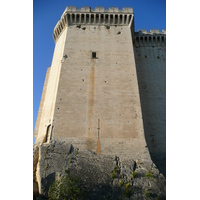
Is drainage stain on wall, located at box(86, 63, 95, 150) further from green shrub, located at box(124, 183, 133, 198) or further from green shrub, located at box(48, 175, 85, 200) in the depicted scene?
green shrub, located at box(124, 183, 133, 198)

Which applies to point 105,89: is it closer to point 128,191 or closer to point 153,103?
point 153,103

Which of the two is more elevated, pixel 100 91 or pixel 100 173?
pixel 100 91

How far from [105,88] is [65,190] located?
5.93 metres

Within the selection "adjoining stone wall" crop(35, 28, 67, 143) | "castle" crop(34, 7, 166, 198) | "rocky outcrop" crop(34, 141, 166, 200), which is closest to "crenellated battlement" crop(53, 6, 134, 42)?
"castle" crop(34, 7, 166, 198)

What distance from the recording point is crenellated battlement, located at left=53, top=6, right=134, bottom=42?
16375 millimetres

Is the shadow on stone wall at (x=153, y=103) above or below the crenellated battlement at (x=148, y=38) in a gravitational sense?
below

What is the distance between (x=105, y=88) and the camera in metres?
14.0

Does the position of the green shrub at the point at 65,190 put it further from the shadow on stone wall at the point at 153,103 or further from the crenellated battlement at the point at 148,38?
the crenellated battlement at the point at 148,38

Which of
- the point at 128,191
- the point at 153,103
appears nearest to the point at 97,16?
the point at 153,103

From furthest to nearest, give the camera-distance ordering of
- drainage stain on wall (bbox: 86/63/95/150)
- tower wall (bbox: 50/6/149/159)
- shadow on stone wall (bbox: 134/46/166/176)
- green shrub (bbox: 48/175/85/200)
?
1. shadow on stone wall (bbox: 134/46/166/176)
2. tower wall (bbox: 50/6/149/159)
3. drainage stain on wall (bbox: 86/63/95/150)
4. green shrub (bbox: 48/175/85/200)

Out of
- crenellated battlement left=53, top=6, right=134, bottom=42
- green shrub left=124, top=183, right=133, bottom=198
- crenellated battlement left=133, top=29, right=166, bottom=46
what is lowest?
green shrub left=124, top=183, right=133, bottom=198

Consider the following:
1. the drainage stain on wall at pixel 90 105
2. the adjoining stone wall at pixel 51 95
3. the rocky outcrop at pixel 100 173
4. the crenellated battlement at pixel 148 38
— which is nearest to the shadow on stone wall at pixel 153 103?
the crenellated battlement at pixel 148 38

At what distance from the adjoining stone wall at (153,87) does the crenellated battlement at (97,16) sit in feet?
8.21

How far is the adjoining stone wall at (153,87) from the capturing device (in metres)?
14.8
